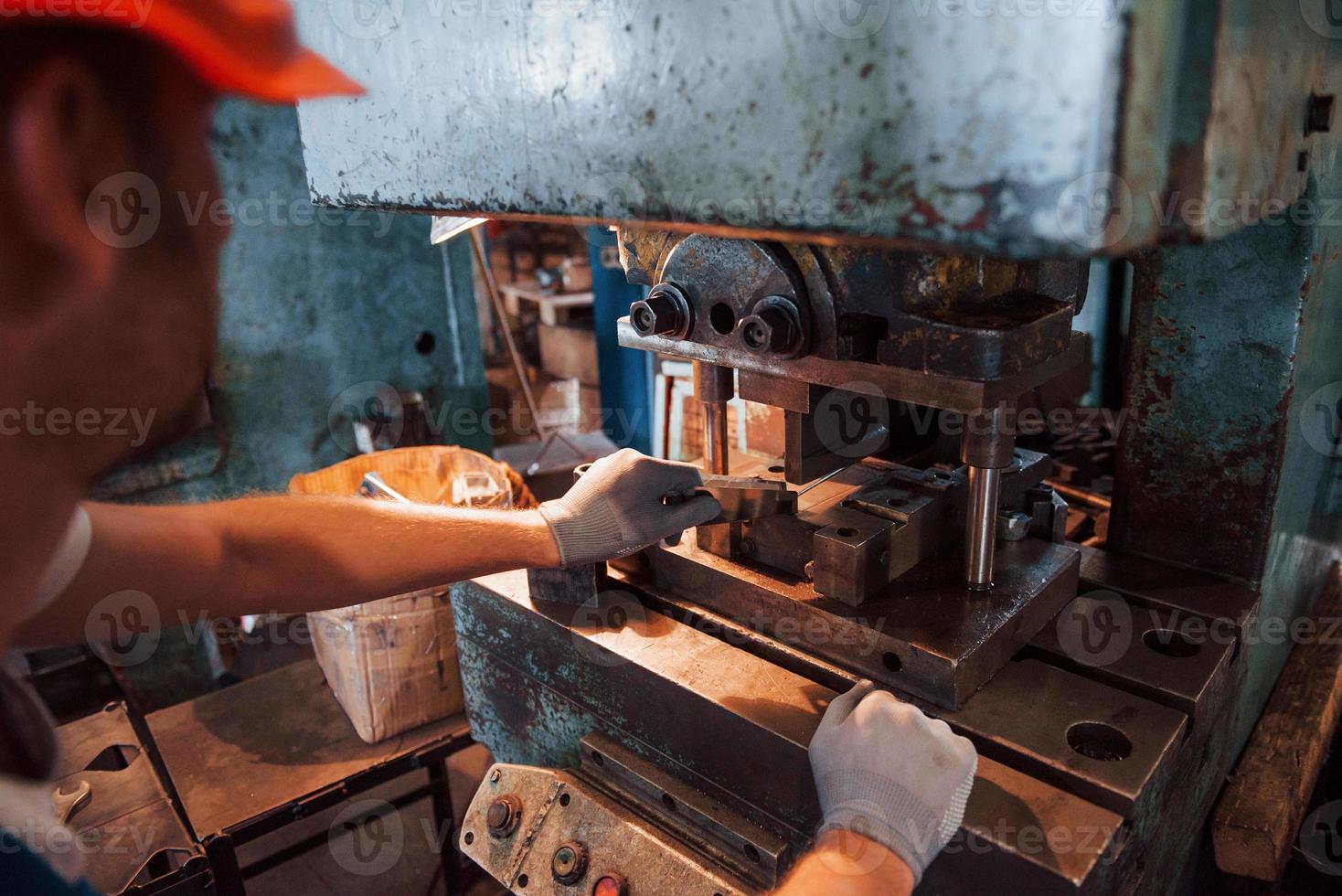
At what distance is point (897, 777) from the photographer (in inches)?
32.4

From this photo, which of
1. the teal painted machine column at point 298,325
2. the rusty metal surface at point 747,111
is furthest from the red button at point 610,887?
the teal painted machine column at point 298,325

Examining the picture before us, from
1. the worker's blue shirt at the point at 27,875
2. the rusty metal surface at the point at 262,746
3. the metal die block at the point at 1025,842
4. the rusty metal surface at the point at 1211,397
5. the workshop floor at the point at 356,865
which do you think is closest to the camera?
the worker's blue shirt at the point at 27,875

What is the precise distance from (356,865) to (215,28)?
7.07ft

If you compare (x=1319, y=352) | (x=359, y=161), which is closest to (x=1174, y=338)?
(x=1319, y=352)

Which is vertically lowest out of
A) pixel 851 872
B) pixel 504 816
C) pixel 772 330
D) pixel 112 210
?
pixel 504 816

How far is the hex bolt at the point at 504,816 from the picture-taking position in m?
1.14

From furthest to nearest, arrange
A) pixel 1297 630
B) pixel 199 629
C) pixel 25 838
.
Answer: pixel 199 629
pixel 1297 630
pixel 25 838

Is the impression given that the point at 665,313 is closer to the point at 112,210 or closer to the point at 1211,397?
the point at 112,210

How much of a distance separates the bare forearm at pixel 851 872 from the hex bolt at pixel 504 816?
43 centimetres

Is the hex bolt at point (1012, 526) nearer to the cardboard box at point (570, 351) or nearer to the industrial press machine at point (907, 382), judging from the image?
the industrial press machine at point (907, 382)

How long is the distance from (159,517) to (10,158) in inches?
25.0

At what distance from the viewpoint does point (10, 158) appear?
47 centimetres

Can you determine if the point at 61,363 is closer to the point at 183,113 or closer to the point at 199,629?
the point at 183,113

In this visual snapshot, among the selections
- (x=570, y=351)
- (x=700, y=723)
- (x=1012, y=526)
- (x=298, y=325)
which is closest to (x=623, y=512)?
(x=700, y=723)
